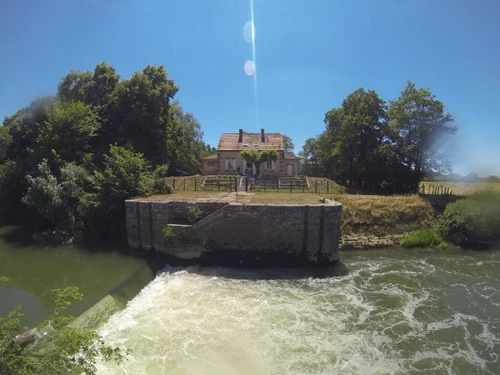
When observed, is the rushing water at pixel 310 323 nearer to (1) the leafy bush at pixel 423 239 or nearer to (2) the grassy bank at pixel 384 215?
(1) the leafy bush at pixel 423 239

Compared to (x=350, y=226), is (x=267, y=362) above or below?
below

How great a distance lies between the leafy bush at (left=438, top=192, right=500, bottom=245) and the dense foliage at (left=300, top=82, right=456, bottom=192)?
19.7 ft

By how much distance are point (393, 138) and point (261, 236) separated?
1669 cm

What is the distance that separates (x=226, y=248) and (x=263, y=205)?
2.68 meters

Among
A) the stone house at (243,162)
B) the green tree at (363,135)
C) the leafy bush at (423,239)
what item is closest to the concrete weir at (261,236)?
the leafy bush at (423,239)

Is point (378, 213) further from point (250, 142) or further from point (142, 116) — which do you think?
point (250, 142)

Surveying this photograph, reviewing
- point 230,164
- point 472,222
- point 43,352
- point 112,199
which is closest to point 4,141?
point 112,199

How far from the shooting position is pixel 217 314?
10.1 meters

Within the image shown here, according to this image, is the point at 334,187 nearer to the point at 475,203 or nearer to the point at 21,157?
the point at 475,203

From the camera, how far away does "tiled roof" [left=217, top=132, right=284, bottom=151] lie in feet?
113

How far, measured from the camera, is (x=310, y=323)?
977 cm

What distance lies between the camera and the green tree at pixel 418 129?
23859 mm

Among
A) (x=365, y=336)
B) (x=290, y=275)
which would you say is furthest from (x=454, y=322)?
(x=290, y=275)

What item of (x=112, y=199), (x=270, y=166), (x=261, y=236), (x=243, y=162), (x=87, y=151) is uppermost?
(x=87, y=151)
